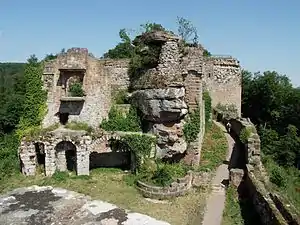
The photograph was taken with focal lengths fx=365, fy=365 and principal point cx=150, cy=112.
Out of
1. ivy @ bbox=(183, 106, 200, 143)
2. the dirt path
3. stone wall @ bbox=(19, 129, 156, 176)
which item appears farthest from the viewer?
ivy @ bbox=(183, 106, 200, 143)

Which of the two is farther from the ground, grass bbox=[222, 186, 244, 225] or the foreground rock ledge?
the foreground rock ledge

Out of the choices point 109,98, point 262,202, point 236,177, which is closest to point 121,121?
point 109,98

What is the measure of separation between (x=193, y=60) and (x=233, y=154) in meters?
7.07

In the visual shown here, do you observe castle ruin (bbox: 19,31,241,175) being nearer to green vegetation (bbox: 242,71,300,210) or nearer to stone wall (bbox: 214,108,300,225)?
stone wall (bbox: 214,108,300,225)

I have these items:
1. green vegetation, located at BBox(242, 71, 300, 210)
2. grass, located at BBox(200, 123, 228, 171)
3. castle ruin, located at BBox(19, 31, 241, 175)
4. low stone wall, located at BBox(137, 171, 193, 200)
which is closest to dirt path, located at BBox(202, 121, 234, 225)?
grass, located at BBox(200, 123, 228, 171)

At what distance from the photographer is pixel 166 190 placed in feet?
55.2

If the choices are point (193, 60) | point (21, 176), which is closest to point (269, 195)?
point (193, 60)

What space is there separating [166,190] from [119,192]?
2.27 m

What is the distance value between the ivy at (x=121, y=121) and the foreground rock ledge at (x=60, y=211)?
1124cm

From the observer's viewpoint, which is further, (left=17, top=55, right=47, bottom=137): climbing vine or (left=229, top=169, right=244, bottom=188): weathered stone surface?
(left=17, top=55, right=47, bottom=137): climbing vine

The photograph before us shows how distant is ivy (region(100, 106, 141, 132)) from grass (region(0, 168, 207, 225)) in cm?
255

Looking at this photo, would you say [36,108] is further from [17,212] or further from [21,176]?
[17,212]

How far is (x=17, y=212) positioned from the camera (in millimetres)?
8969

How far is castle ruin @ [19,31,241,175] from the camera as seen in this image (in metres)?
19.4
